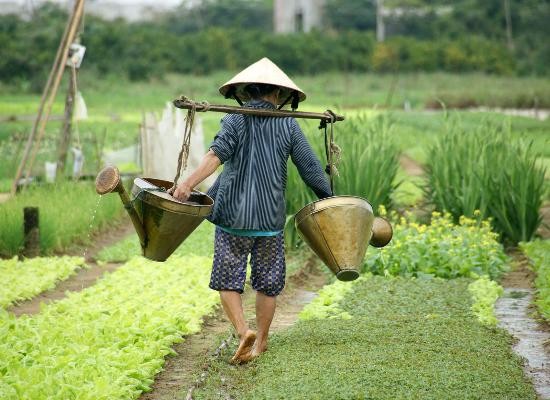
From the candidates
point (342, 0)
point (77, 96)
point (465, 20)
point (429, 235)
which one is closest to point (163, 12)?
point (342, 0)

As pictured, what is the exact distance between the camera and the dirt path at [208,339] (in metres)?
5.65

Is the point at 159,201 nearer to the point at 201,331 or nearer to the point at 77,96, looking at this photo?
the point at 201,331

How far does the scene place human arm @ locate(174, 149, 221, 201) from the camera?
18.9ft

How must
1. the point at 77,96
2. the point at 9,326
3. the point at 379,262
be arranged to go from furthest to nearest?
the point at 77,96 < the point at 379,262 < the point at 9,326

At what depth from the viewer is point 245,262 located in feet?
20.2

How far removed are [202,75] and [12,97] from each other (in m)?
14.0

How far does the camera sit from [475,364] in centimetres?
576

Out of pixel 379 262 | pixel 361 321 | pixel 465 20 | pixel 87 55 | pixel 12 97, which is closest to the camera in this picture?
pixel 361 321

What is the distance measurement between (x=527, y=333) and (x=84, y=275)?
4.03m

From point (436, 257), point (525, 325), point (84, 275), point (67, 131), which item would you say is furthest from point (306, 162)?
point (67, 131)

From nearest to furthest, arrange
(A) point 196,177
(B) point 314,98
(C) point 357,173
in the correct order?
(A) point 196,177 < (C) point 357,173 < (B) point 314,98

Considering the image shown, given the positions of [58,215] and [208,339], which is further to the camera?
[58,215]

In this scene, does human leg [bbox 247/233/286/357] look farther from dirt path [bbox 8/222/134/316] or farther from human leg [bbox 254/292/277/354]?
dirt path [bbox 8/222/134/316]

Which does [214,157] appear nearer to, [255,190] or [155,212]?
[255,190]
